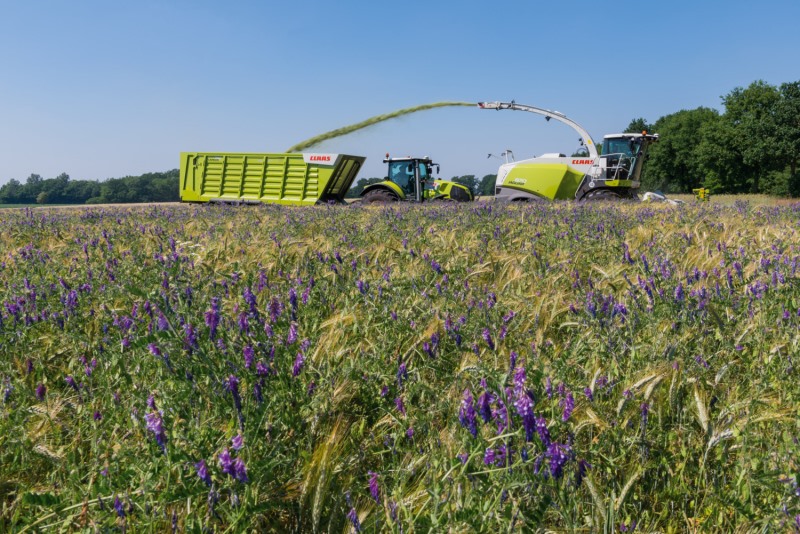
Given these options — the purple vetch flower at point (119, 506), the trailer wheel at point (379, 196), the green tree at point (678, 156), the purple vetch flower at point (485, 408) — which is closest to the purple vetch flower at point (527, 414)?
the purple vetch flower at point (485, 408)

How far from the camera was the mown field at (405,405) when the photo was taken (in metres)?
1.41

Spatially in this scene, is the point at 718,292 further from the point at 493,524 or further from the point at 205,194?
the point at 205,194

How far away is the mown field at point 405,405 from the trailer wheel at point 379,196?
60.9 feet

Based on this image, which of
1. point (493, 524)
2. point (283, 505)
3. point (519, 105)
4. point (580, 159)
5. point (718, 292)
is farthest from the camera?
point (519, 105)

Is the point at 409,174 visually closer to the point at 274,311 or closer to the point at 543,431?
the point at 274,311

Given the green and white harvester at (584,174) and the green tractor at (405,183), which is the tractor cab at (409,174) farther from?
the green and white harvester at (584,174)

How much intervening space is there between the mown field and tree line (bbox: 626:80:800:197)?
5782cm

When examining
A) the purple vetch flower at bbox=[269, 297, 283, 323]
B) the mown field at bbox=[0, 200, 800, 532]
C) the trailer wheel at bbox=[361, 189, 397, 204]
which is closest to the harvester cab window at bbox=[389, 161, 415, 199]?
the trailer wheel at bbox=[361, 189, 397, 204]

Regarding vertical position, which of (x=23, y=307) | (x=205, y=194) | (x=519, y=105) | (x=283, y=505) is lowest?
(x=283, y=505)

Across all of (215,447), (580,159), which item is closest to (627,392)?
(215,447)

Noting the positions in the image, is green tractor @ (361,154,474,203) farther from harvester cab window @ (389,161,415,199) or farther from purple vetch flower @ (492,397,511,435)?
purple vetch flower @ (492,397,511,435)

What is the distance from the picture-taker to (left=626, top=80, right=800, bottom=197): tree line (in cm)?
5053

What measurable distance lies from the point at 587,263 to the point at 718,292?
1.41m

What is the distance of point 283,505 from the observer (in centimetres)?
156
